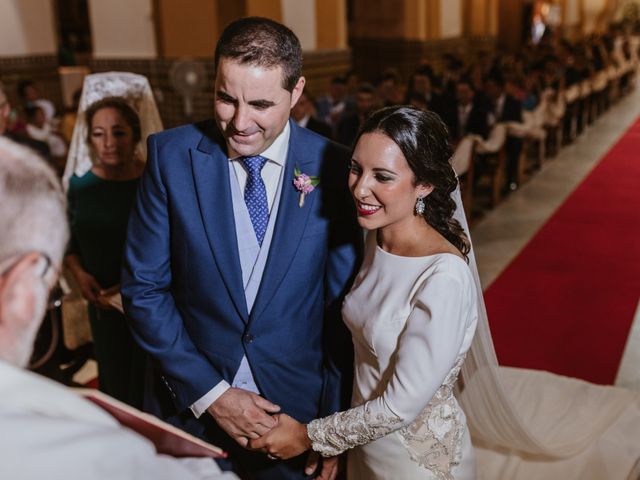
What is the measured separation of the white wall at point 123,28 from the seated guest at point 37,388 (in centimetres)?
847

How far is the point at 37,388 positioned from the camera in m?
0.94

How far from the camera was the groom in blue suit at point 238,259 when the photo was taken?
2.00 metres

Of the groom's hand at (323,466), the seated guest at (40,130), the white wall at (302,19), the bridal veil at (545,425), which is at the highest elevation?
the white wall at (302,19)

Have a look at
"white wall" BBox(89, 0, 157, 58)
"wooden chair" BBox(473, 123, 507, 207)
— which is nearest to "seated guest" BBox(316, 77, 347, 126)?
"wooden chair" BBox(473, 123, 507, 207)

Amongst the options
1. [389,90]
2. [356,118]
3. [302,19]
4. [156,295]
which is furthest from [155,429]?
[302,19]

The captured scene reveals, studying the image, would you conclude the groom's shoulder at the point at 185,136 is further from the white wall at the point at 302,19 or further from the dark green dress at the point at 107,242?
the white wall at the point at 302,19

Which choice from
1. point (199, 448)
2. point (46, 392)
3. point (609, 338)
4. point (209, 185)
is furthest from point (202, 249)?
point (609, 338)

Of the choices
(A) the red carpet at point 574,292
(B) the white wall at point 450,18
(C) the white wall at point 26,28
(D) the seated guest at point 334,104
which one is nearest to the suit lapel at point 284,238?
(A) the red carpet at point 574,292

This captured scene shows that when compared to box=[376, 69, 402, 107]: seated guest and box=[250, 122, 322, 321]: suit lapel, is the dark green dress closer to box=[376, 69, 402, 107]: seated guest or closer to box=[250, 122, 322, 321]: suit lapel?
box=[250, 122, 322, 321]: suit lapel

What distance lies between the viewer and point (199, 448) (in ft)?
4.16

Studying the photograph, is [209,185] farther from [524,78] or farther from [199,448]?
[524,78]

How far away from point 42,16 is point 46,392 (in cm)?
1131

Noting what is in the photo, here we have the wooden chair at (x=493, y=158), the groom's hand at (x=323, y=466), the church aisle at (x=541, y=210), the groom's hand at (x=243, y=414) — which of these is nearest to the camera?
the groom's hand at (x=243, y=414)

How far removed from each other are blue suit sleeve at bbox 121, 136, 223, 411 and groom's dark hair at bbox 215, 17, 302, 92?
0.41m
